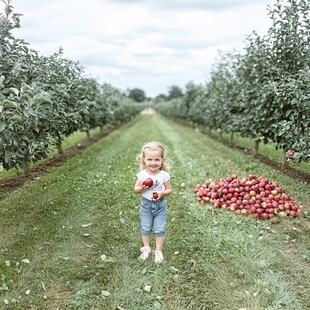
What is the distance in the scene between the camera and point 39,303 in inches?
156

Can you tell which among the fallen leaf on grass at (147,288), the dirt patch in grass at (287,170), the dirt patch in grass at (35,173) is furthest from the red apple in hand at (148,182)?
the dirt patch in grass at (287,170)

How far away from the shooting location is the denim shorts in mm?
4859

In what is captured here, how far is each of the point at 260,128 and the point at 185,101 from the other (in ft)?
77.8

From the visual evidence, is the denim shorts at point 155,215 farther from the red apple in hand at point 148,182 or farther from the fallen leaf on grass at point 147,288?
the fallen leaf on grass at point 147,288

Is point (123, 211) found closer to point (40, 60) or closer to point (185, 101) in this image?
point (40, 60)

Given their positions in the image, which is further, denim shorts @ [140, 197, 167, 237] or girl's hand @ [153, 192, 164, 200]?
denim shorts @ [140, 197, 167, 237]

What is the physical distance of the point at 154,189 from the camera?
4797mm

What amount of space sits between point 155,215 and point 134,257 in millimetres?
604

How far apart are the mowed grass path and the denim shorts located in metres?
0.38

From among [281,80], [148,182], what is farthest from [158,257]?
[281,80]

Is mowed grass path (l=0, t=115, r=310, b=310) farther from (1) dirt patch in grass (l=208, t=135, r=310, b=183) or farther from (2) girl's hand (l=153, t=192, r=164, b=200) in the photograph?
(1) dirt patch in grass (l=208, t=135, r=310, b=183)

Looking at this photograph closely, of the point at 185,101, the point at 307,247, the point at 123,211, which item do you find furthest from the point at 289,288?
the point at 185,101

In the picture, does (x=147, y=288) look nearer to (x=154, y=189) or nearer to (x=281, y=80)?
(x=154, y=189)

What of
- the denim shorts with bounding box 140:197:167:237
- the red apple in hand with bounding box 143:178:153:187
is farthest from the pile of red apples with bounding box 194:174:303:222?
the red apple in hand with bounding box 143:178:153:187
